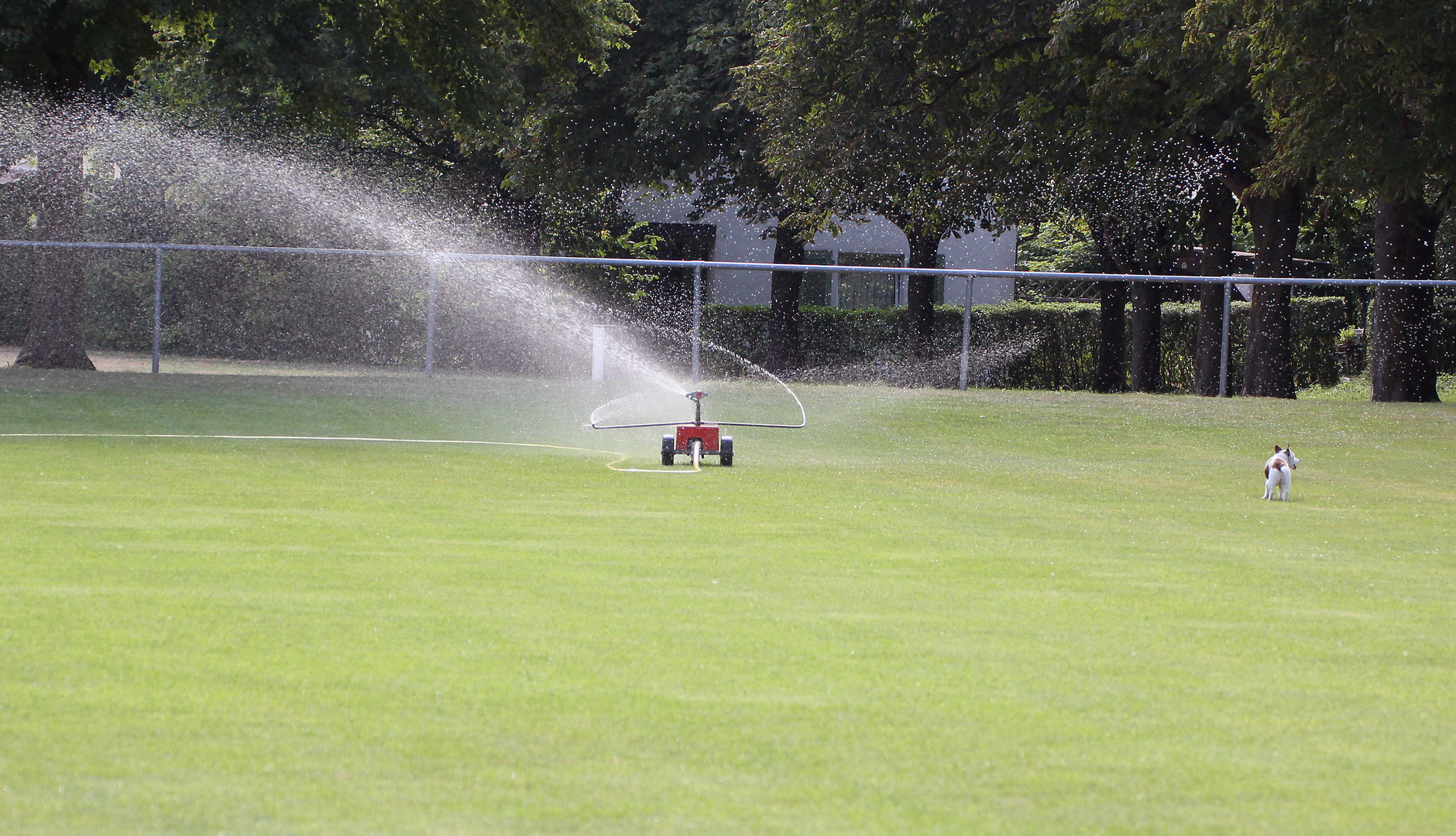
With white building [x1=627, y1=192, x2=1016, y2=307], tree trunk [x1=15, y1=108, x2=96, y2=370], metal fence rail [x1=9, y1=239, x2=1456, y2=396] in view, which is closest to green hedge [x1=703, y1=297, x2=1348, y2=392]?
metal fence rail [x1=9, y1=239, x2=1456, y2=396]

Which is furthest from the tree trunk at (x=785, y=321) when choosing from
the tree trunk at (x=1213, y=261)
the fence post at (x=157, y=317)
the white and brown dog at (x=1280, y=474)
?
the white and brown dog at (x=1280, y=474)

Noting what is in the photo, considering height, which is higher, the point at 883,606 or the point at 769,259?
the point at 769,259

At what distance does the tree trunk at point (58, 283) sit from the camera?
24625 mm

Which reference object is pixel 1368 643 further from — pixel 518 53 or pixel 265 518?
pixel 518 53

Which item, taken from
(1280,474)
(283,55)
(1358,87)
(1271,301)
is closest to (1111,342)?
(1271,301)

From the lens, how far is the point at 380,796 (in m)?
4.30

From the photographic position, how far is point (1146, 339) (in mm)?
31797

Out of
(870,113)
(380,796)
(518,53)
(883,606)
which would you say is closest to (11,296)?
(518,53)

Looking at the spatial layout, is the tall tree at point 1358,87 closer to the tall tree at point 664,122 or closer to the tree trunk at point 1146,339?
the tree trunk at point 1146,339

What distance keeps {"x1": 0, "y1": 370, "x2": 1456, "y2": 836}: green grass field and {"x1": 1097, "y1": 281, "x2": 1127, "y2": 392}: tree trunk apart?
18441 mm

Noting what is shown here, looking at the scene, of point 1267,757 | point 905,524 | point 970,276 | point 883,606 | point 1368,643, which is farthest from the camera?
point 970,276

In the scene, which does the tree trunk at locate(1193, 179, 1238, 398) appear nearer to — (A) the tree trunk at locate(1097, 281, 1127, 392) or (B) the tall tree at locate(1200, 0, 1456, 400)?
(A) the tree trunk at locate(1097, 281, 1127, 392)

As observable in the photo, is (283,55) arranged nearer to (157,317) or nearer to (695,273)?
(157,317)

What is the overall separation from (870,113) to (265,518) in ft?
65.3
